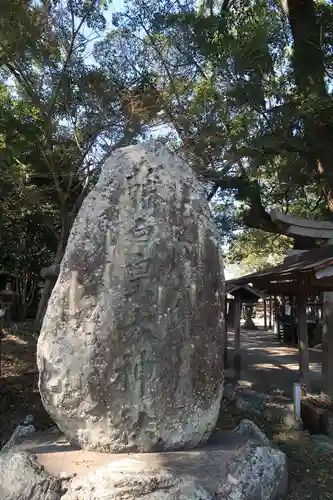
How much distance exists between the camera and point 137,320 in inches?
158

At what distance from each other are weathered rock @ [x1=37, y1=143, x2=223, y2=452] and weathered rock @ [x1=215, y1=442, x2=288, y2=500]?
501 mm

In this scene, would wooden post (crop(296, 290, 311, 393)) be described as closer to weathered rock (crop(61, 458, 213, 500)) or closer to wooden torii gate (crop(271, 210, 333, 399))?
wooden torii gate (crop(271, 210, 333, 399))

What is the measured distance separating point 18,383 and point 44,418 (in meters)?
1.79

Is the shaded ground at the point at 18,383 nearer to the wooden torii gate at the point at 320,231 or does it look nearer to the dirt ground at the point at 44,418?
the dirt ground at the point at 44,418

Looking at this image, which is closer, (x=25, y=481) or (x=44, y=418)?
(x=25, y=481)

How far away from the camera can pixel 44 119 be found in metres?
9.67

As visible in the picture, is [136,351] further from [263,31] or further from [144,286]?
[263,31]

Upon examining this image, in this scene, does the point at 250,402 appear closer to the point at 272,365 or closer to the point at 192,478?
the point at 192,478

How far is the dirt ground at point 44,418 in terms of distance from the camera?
203 inches

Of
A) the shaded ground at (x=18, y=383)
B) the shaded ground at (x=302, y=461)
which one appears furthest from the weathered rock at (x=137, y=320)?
the shaded ground at (x=18, y=383)

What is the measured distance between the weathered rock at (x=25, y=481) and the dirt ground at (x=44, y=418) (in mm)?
2310

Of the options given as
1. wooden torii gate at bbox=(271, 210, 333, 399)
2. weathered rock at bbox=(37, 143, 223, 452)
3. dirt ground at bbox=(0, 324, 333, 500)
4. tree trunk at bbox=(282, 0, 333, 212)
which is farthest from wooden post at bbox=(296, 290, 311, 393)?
weathered rock at bbox=(37, 143, 223, 452)

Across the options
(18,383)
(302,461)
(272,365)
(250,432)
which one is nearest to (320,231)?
(272,365)

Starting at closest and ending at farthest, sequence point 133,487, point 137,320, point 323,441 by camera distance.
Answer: point 133,487 < point 137,320 < point 323,441
